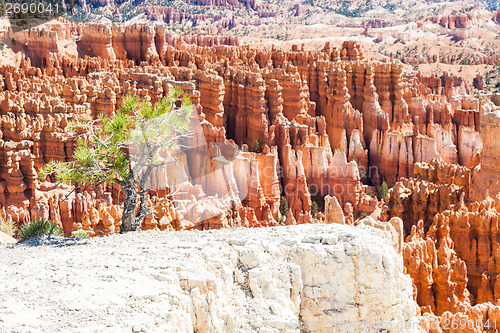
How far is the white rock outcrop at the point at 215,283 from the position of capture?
6.96m

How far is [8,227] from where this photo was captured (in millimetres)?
17266

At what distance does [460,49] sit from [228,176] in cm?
7195

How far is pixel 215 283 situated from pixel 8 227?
37.0 ft

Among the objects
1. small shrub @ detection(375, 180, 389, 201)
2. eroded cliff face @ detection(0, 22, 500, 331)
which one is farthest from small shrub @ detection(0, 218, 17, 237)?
small shrub @ detection(375, 180, 389, 201)

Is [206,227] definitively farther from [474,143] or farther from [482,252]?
[474,143]

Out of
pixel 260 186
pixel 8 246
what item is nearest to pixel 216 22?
pixel 260 186

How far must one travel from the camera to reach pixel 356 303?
29.9 ft

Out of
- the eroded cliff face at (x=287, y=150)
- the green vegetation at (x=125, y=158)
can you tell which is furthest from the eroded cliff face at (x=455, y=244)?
the green vegetation at (x=125, y=158)

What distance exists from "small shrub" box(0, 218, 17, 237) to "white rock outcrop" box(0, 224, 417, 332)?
7280 millimetres

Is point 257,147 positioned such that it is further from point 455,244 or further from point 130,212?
point 130,212

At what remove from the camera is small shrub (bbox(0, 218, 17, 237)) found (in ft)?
55.9

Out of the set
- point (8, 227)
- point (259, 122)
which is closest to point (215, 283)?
point (8, 227)

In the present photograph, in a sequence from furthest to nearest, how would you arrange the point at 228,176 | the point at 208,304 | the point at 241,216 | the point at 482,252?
the point at 228,176 < the point at 241,216 < the point at 482,252 < the point at 208,304

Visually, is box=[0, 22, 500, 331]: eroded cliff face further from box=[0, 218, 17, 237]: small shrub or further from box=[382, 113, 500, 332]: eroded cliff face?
box=[0, 218, 17, 237]: small shrub
